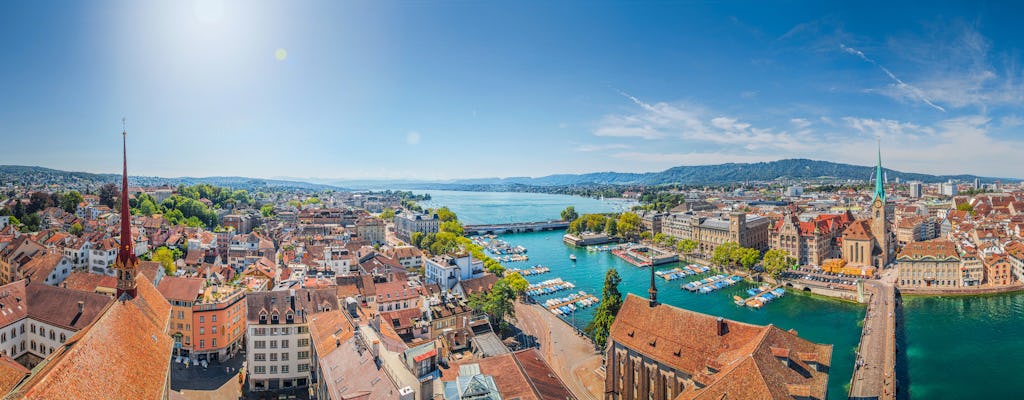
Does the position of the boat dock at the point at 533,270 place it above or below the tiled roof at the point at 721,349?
below

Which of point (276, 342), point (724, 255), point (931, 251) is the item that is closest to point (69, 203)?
point (276, 342)

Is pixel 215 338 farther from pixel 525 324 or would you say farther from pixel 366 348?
pixel 525 324

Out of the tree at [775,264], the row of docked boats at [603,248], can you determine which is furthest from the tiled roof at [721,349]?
the row of docked boats at [603,248]

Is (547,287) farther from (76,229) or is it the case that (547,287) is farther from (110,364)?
(76,229)

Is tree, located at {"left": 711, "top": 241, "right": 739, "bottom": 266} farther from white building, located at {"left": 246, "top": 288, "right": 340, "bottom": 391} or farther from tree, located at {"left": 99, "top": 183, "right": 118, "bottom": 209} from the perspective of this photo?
tree, located at {"left": 99, "top": 183, "right": 118, "bottom": 209}

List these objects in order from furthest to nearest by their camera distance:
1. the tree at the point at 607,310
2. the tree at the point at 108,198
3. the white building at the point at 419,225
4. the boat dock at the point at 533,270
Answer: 1. the white building at the point at 419,225
2. the tree at the point at 108,198
3. the boat dock at the point at 533,270
4. the tree at the point at 607,310

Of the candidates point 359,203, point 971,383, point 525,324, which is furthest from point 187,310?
point 359,203

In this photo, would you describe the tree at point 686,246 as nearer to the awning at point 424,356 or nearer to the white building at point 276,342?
the white building at point 276,342
